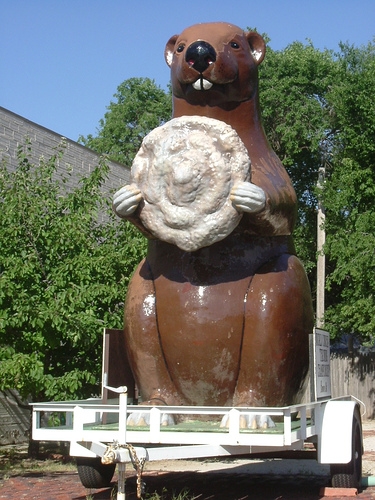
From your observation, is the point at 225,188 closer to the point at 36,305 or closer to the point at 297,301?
the point at 297,301

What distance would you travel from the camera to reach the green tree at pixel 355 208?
16.1 metres

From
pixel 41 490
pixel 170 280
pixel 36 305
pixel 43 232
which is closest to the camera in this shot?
pixel 170 280

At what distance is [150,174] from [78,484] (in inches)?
A: 131

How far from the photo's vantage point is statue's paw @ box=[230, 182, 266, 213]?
570 centimetres

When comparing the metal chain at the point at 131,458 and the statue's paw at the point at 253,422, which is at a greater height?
the statue's paw at the point at 253,422

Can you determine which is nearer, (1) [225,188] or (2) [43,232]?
(1) [225,188]

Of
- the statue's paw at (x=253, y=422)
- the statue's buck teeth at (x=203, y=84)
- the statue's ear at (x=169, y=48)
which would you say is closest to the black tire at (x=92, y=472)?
the statue's paw at (x=253, y=422)

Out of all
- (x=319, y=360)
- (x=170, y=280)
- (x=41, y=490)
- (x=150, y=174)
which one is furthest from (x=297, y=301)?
(x=41, y=490)

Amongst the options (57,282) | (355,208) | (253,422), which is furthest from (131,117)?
(253,422)

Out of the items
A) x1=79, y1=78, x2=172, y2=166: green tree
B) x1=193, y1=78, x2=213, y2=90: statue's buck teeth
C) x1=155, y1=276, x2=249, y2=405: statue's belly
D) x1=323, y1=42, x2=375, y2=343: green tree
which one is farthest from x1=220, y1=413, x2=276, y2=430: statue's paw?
x1=79, y1=78, x2=172, y2=166: green tree

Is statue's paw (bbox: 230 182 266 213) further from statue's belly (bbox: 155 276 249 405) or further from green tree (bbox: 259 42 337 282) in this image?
green tree (bbox: 259 42 337 282)

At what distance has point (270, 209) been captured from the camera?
591 centimetres

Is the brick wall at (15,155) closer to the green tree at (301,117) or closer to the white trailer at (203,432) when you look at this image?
the white trailer at (203,432)

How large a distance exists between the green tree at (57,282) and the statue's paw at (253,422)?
310cm
